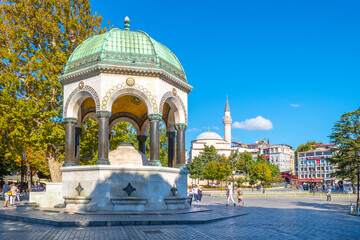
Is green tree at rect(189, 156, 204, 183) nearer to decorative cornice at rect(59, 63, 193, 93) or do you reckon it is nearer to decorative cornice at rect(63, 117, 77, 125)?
decorative cornice at rect(63, 117, 77, 125)

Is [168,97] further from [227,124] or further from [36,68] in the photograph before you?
[227,124]

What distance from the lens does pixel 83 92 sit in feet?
54.1

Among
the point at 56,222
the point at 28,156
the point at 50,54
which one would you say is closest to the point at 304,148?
the point at 28,156

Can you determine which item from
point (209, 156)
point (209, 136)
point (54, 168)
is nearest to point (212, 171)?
point (209, 156)

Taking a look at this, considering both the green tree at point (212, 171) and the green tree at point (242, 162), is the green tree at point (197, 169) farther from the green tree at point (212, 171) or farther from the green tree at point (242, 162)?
the green tree at point (242, 162)

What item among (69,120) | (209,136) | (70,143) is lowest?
(70,143)

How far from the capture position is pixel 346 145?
1607 inches

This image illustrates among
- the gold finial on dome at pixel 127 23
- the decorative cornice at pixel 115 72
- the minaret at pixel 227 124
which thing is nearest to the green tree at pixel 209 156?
the minaret at pixel 227 124

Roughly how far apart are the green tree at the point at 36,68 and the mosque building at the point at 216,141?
80.2 meters

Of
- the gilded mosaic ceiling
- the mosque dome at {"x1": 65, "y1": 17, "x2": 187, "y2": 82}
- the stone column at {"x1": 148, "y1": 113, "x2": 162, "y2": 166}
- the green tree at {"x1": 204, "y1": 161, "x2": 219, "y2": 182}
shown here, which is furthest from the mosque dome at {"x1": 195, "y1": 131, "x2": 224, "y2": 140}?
the stone column at {"x1": 148, "y1": 113, "x2": 162, "y2": 166}

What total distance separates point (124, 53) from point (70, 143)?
495cm

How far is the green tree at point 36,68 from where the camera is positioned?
22.5 metres

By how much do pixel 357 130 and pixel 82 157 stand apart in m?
32.6

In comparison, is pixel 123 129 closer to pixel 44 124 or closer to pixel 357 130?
pixel 44 124
